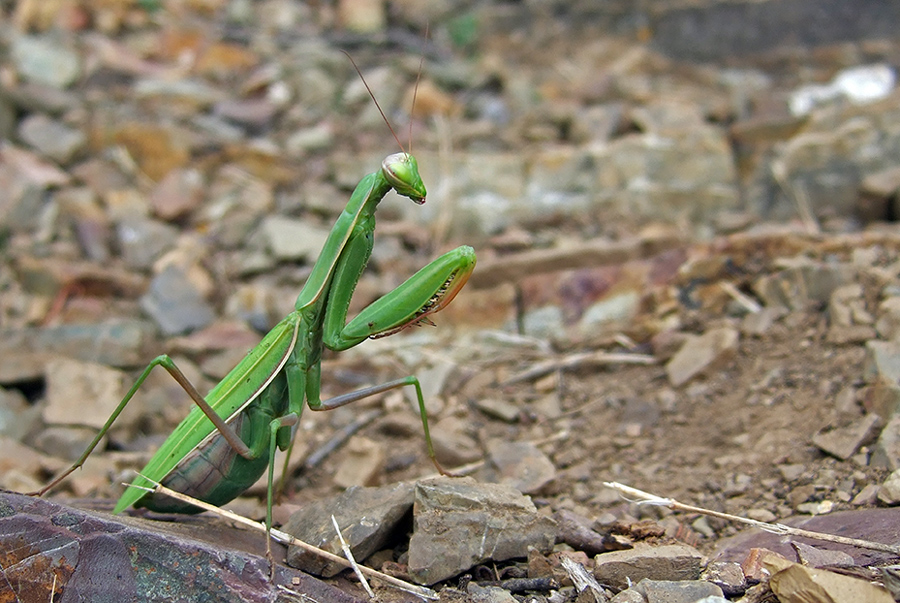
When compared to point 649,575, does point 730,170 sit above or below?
above

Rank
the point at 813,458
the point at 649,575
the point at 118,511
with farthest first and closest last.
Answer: the point at 813,458, the point at 118,511, the point at 649,575

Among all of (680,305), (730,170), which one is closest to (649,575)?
(680,305)

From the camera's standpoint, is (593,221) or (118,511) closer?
(118,511)

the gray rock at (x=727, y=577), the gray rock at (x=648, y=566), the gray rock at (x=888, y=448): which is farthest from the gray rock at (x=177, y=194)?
the gray rock at (x=888, y=448)

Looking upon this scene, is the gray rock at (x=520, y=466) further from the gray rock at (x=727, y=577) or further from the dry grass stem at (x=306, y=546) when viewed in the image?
the gray rock at (x=727, y=577)

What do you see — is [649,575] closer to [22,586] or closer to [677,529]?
[677,529]

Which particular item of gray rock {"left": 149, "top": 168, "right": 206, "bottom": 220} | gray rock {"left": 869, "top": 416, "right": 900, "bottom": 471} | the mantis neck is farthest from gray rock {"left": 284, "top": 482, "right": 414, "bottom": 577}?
gray rock {"left": 149, "top": 168, "right": 206, "bottom": 220}

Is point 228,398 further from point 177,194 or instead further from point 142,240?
point 177,194
